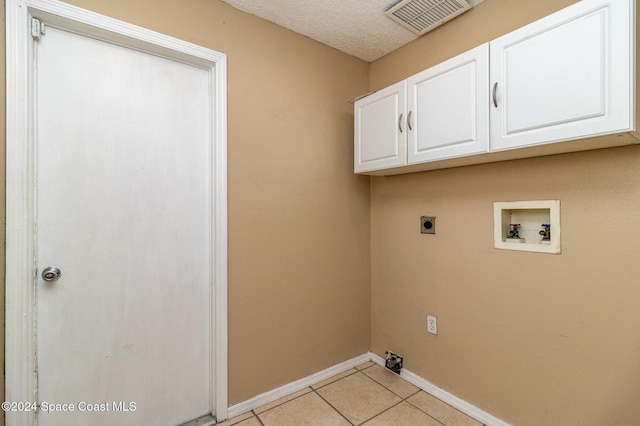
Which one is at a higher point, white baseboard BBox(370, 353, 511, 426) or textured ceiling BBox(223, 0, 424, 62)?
textured ceiling BBox(223, 0, 424, 62)

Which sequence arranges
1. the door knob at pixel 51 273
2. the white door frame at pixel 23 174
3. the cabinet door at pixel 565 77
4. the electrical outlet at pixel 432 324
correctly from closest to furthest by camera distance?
the cabinet door at pixel 565 77, the white door frame at pixel 23 174, the door knob at pixel 51 273, the electrical outlet at pixel 432 324

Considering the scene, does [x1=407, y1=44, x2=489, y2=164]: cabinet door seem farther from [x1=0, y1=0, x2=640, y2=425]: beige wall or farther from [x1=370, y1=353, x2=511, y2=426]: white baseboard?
[x1=370, y1=353, x2=511, y2=426]: white baseboard

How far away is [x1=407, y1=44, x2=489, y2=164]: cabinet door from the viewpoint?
143 centimetres

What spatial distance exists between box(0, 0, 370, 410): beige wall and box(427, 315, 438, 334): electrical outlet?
554 millimetres

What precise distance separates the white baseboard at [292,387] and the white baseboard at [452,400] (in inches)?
15.1

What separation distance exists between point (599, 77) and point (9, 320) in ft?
8.29

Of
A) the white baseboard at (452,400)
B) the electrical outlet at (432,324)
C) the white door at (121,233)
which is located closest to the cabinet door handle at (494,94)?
the electrical outlet at (432,324)

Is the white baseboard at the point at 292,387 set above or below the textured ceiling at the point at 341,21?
below

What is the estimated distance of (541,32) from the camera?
4.05 feet

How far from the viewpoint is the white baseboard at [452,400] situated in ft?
5.43

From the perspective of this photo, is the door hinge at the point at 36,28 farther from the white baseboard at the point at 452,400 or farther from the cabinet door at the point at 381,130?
the white baseboard at the point at 452,400

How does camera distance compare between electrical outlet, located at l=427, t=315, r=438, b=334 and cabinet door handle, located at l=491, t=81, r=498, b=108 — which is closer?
cabinet door handle, located at l=491, t=81, r=498, b=108

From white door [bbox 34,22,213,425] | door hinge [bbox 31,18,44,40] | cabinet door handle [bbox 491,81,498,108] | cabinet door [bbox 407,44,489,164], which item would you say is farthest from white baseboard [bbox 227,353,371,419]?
door hinge [bbox 31,18,44,40]

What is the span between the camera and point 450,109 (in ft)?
5.08
